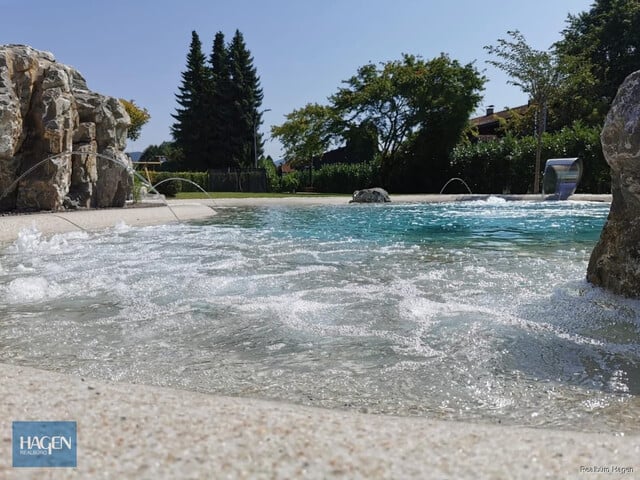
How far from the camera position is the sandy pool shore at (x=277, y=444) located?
1.29 metres

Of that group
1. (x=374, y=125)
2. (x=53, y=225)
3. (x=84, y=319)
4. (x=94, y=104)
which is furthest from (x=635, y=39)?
(x=84, y=319)

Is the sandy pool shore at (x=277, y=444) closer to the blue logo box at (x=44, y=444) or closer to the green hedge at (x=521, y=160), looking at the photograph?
the blue logo box at (x=44, y=444)

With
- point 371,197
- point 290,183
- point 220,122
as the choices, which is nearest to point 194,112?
point 220,122

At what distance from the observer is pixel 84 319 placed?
3654 mm

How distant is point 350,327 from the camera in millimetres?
3463

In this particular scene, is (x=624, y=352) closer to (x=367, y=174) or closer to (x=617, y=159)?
(x=617, y=159)

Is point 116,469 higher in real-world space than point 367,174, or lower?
lower

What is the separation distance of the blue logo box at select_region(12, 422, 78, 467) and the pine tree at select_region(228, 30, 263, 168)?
40.1 m

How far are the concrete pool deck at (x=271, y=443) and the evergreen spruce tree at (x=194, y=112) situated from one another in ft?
138

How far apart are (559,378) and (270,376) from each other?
4.68ft

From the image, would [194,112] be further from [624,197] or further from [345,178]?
[624,197]

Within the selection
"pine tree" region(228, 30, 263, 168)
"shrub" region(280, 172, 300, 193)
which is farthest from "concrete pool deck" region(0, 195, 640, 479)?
"pine tree" region(228, 30, 263, 168)

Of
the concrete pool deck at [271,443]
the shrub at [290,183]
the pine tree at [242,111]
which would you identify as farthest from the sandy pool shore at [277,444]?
the pine tree at [242,111]

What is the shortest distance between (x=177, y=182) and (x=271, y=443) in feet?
81.7
